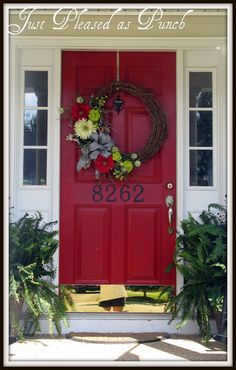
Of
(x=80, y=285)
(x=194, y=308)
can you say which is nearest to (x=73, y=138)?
(x=80, y=285)

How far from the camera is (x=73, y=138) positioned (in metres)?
4.01

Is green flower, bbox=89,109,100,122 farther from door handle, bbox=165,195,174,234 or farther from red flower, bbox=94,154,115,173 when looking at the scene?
door handle, bbox=165,195,174,234

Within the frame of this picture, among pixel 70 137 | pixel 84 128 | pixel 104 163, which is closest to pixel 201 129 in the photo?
Result: pixel 104 163

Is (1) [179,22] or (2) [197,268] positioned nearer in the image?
(2) [197,268]

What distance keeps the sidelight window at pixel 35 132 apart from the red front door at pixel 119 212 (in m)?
0.16

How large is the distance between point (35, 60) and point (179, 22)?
1170 mm

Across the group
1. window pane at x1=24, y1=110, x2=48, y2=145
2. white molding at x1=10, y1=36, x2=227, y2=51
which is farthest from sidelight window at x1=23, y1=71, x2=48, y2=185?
white molding at x1=10, y1=36, x2=227, y2=51

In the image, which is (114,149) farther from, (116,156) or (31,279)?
(31,279)

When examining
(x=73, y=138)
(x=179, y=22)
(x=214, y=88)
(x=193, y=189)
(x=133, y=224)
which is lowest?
(x=133, y=224)

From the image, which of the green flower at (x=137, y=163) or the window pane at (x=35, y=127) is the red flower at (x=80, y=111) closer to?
the window pane at (x=35, y=127)

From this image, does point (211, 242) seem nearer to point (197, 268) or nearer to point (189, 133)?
point (197, 268)

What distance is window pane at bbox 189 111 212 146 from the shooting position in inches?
161

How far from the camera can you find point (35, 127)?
4082mm

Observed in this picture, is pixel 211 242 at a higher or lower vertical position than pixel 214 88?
lower
